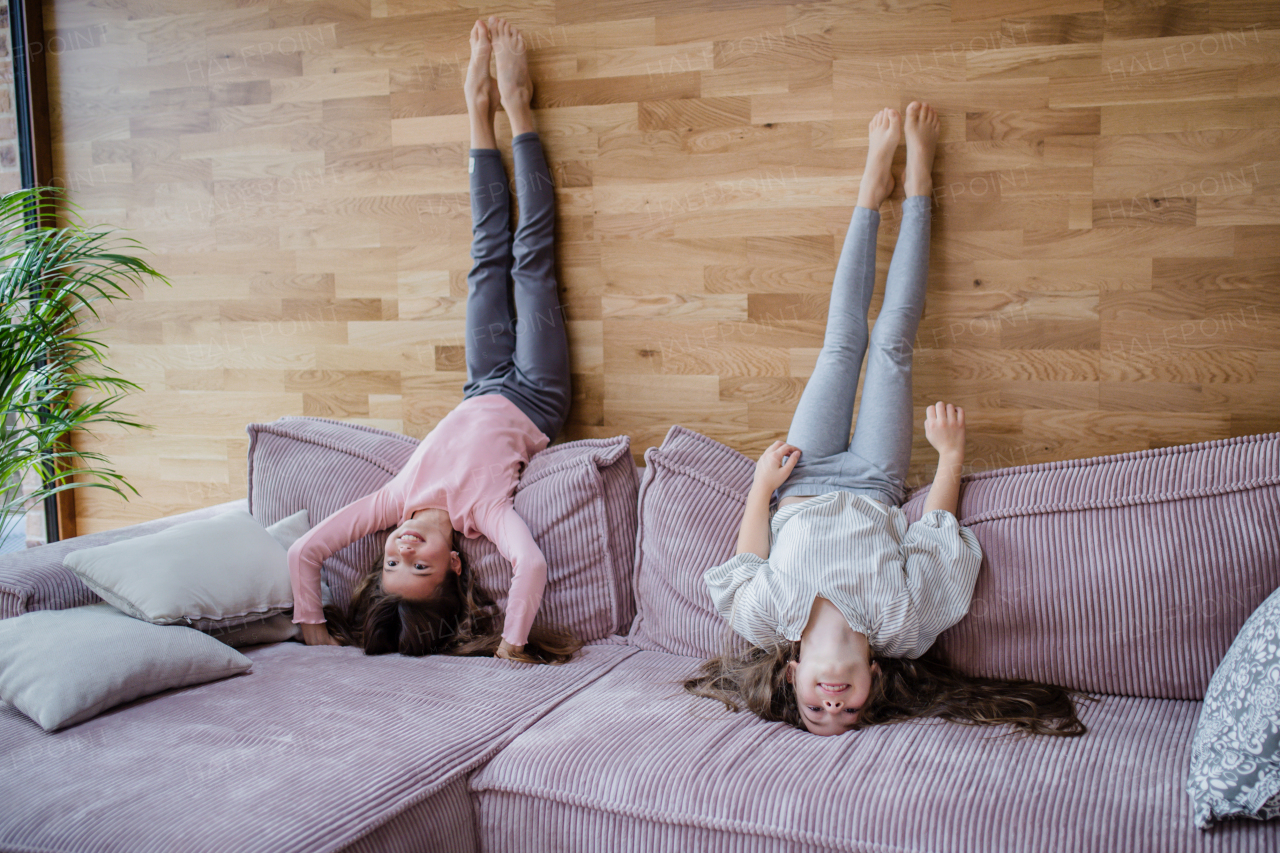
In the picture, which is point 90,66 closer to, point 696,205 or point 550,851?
point 696,205

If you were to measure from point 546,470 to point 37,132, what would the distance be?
2310 mm

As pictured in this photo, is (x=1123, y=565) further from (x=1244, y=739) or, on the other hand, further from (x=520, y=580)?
(x=520, y=580)

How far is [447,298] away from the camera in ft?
8.50

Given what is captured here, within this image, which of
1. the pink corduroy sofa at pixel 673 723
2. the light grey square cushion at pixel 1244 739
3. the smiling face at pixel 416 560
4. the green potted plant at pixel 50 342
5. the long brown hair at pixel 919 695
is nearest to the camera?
the light grey square cushion at pixel 1244 739

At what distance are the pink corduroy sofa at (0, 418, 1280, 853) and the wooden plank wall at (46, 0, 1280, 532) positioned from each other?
44 centimetres

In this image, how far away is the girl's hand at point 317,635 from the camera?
2105mm

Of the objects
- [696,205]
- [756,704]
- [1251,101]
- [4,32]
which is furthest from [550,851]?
[4,32]

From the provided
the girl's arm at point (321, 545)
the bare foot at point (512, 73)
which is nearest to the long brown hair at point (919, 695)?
the girl's arm at point (321, 545)

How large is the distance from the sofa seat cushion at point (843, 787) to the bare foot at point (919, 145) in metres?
1.25

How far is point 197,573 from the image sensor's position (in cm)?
194

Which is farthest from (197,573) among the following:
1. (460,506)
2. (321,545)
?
(460,506)

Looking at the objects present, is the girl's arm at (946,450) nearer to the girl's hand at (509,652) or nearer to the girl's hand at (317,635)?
the girl's hand at (509,652)

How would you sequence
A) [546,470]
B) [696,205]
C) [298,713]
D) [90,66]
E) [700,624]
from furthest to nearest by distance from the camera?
[90,66] < [696,205] < [546,470] < [700,624] < [298,713]

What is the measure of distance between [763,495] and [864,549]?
28cm
